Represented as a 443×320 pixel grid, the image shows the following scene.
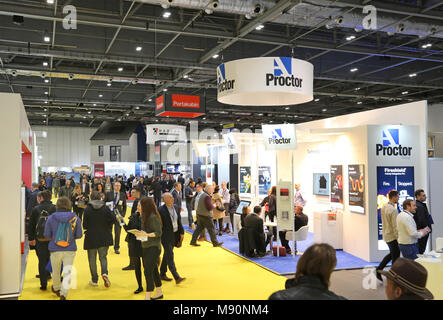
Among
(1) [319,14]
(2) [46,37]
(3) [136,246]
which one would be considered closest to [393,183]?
(1) [319,14]

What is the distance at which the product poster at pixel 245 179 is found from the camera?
1286cm

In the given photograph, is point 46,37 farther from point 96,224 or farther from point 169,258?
point 169,258

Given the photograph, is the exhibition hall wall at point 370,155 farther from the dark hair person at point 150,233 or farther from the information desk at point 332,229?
the dark hair person at point 150,233

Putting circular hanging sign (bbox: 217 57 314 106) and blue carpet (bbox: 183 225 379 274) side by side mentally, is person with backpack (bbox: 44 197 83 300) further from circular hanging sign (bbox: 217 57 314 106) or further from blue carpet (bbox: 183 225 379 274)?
blue carpet (bbox: 183 225 379 274)

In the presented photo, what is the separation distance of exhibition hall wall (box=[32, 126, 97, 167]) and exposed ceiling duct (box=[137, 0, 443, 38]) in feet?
85.4

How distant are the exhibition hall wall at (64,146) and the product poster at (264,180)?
22.8m

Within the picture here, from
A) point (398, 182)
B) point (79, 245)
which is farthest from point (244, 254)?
point (79, 245)

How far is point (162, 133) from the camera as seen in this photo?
16938 millimetres

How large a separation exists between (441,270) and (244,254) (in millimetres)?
4618

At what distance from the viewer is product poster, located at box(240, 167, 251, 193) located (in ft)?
42.2

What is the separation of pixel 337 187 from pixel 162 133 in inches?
369

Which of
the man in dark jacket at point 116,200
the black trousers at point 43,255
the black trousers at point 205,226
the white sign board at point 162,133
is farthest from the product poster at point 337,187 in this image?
the white sign board at point 162,133

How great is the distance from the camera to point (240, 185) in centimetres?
1316
